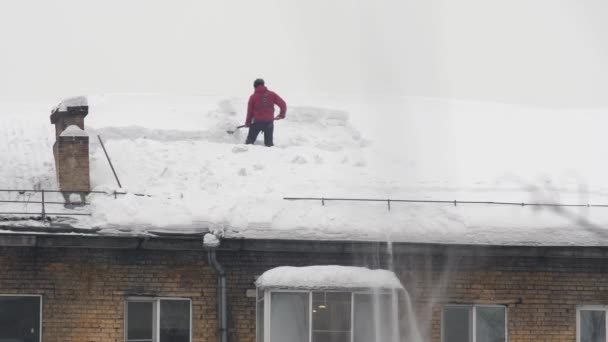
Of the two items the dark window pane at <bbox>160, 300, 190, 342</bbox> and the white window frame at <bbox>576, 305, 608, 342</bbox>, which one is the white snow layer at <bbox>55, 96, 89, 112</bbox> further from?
the white window frame at <bbox>576, 305, 608, 342</bbox>

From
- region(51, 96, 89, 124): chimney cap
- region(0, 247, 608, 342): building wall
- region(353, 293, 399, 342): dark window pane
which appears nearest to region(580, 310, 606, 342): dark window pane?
region(0, 247, 608, 342): building wall

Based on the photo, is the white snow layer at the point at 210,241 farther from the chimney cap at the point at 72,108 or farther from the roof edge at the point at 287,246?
the chimney cap at the point at 72,108

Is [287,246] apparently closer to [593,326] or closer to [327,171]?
[327,171]

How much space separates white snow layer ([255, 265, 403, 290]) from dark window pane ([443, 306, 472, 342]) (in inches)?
50.6

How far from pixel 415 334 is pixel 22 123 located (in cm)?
884

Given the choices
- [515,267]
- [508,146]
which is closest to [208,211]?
[515,267]

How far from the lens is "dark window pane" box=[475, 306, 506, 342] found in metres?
24.0

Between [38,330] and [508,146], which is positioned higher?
[508,146]

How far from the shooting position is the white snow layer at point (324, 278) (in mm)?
22891

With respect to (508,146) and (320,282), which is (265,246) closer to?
(320,282)

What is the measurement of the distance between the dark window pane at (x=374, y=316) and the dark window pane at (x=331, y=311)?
16 centimetres

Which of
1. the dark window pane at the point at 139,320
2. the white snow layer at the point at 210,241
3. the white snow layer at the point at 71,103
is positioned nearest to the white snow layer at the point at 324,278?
the white snow layer at the point at 210,241

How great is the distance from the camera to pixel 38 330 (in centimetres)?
2288

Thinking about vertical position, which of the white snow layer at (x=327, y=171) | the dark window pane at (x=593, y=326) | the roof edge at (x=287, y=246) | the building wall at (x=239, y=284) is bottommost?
the dark window pane at (x=593, y=326)
